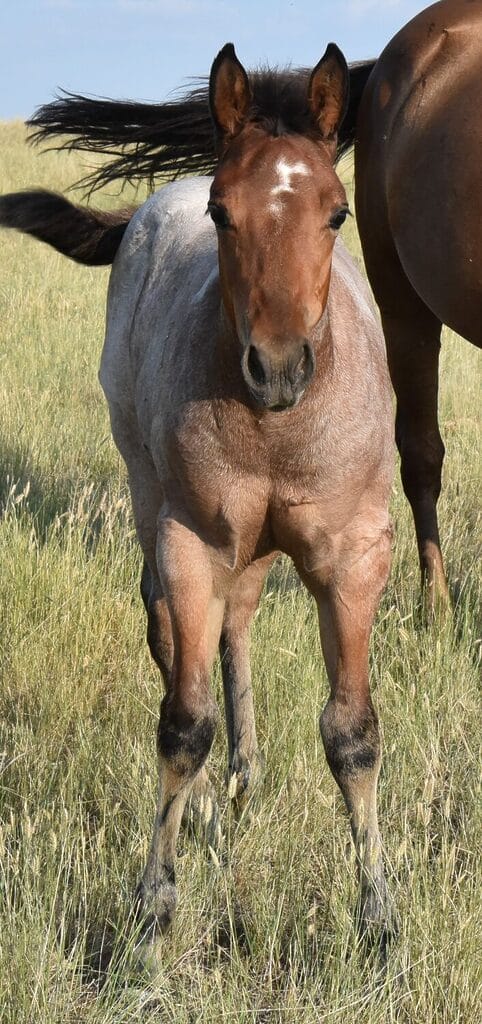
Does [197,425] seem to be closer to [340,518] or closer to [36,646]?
[340,518]

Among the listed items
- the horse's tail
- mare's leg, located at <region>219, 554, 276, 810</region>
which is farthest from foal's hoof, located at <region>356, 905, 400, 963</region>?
the horse's tail

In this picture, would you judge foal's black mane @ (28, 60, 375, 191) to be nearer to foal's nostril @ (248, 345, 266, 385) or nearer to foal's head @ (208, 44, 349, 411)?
foal's head @ (208, 44, 349, 411)

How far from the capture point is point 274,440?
106 inches

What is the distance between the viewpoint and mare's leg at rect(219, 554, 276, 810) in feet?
11.6

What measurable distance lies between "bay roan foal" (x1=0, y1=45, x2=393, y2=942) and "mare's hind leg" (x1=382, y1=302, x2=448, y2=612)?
2.03m

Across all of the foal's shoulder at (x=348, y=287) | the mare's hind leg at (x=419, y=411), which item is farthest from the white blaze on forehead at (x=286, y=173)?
the mare's hind leg at (x=419, y=411)

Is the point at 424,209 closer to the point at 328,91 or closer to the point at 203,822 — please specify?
the point at 328,91

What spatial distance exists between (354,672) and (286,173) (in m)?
1.14

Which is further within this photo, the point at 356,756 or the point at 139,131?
the point at 139,131

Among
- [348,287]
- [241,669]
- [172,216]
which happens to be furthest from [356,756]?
[172,216]

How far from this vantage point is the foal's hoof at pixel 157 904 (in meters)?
2.67

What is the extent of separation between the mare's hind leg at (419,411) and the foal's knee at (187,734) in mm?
2260

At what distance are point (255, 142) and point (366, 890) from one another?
1.66m

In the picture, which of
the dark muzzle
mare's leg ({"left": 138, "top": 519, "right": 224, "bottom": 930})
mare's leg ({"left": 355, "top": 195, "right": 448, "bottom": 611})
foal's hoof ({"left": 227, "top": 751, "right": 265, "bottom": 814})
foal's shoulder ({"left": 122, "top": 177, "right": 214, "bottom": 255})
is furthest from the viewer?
mare's leg ({"left": 355, "top": 195, "right": 448, "bottom": 611})
